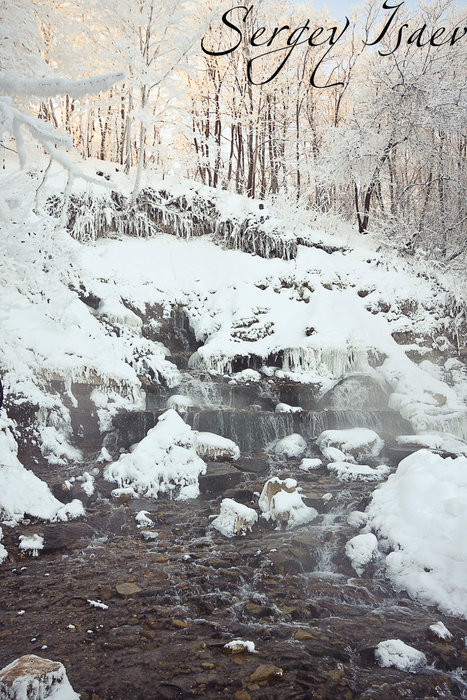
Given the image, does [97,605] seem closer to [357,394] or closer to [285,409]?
[285,409]

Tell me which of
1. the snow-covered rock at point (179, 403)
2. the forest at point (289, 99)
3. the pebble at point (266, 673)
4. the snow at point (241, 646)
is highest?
the forest at point (289, 99)

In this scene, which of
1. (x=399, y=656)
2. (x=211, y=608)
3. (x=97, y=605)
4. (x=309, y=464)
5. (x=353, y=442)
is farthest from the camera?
(x=353, y=442)

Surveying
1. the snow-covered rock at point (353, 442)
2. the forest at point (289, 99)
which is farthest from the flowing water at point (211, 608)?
the forest at point (289, 99)

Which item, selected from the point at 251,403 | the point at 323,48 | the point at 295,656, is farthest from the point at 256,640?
the point at 323,48

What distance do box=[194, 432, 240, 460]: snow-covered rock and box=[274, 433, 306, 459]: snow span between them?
1.05 meters

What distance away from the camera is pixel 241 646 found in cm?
310

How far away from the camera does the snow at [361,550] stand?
456 cm

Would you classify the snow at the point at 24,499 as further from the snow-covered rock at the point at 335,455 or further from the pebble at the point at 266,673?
the snow-covered rock at the point at 335,455

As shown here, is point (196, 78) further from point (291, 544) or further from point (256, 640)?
point (256, 640)

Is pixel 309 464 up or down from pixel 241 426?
down

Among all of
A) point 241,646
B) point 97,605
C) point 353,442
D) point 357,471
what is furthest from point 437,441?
point 97,605

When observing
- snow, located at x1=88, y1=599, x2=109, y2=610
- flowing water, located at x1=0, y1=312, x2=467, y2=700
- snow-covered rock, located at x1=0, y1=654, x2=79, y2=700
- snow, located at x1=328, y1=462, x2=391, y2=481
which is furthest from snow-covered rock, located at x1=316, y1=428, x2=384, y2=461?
snow-covered rock, located at x1=0, y1=654, x2=79, y2=700

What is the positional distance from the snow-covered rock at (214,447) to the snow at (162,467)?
36cm

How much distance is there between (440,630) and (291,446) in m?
5.44
